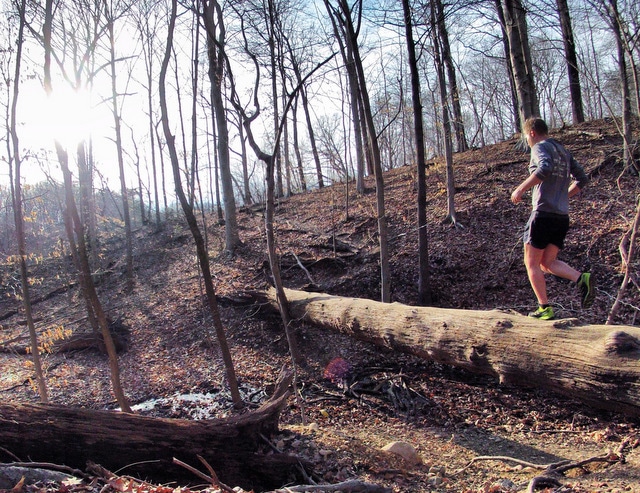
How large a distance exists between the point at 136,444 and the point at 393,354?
13.5ft

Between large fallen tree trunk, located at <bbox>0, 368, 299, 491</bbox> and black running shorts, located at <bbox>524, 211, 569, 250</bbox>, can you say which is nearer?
large fallen tree trunk, located at <bbox>0, 368, 299, 491</bbox>

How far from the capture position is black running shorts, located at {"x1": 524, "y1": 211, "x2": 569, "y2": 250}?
3912 millimetres

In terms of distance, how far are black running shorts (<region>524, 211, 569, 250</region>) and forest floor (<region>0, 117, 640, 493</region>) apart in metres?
1.81

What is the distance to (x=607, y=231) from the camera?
7645mm

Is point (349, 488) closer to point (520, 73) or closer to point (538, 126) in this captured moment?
point (538, 126)

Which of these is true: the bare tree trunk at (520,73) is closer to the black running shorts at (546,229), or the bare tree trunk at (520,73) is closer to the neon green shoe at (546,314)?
the black running shorts at (546,229)

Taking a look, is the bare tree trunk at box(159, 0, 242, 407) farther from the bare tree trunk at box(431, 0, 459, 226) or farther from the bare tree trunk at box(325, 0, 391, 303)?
the bare tree trunk at box(431, 0, 459, 226)

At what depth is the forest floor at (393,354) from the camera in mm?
3818

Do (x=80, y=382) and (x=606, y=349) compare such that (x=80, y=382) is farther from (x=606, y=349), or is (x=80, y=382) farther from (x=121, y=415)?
(x=606, y=349)

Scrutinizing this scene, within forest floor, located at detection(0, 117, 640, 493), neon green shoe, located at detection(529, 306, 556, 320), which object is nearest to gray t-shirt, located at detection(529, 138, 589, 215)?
neon green shoe, located at detection(529, 306, 556, 320)

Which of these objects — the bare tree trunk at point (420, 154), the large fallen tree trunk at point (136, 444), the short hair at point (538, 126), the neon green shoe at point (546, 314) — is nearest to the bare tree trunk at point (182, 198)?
the large fallen tree trunk at point (136, 444)

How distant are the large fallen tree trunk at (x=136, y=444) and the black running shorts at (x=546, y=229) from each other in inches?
117

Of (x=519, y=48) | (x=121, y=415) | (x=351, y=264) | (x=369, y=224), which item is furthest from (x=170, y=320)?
(x=519, y=48)

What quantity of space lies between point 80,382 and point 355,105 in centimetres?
1153
